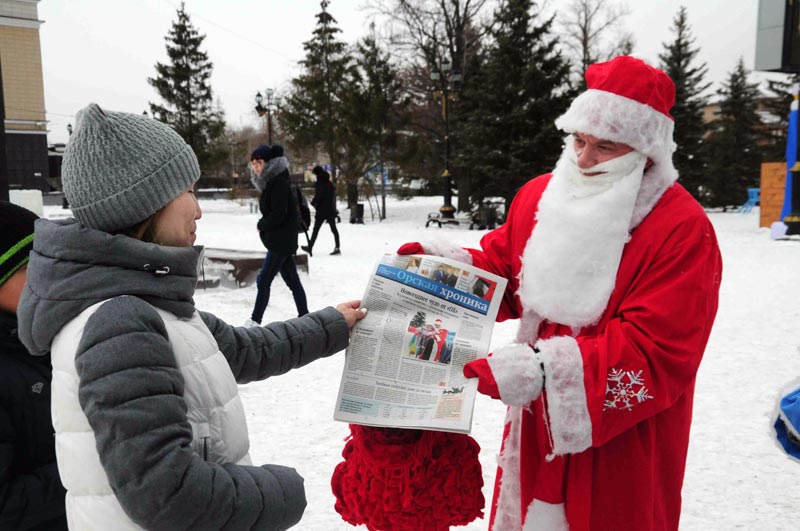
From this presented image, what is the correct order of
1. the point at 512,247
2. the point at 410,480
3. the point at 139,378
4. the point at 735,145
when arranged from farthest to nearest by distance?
the point at 735,145, the point at 512,247, the point at 410,480, the point at 139,378

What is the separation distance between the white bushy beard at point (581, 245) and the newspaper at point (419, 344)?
15cm

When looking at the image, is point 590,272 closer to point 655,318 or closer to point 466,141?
point 655,318

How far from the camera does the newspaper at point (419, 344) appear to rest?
5.80 feet

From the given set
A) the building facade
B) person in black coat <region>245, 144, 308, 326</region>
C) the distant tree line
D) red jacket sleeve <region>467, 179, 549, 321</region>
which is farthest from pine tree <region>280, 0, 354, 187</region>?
red jacket sleeve <region>467, 179, 549, 321</region>

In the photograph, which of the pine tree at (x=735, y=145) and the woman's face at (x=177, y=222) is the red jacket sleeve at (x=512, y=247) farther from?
the pine tree at (x=735, y=145)

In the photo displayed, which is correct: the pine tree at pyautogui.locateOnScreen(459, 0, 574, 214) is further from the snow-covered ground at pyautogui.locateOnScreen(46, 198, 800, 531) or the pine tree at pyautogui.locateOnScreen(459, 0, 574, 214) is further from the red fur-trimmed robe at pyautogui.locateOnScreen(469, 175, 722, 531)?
the red fur-trimmed robe at pyautogui.locateOnScreen(469, 175, 722, 531)

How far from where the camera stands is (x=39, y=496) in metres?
1.58

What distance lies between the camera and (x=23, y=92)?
2903 cm

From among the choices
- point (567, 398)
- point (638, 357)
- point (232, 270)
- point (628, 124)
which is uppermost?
point (628, 124)

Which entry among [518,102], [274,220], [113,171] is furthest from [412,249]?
[518,102]

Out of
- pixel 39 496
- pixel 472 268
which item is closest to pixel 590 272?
pixel 472 268

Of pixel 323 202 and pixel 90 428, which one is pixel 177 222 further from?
pixel 323 202

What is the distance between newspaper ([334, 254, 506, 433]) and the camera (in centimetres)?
177

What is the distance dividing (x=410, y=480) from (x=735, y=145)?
34749 millimetres
